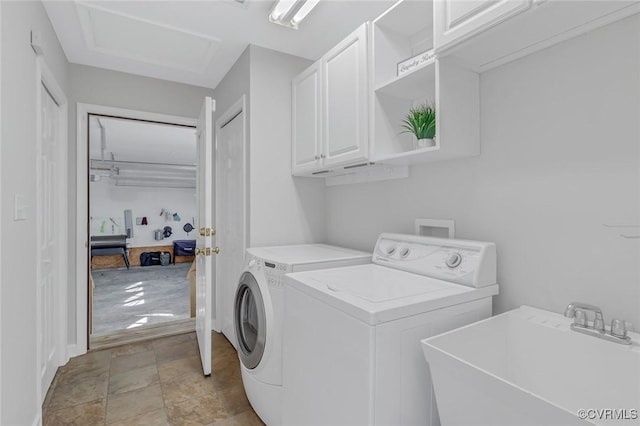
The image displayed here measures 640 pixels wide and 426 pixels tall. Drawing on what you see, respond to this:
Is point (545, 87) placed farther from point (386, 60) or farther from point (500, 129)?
point (386, 60)

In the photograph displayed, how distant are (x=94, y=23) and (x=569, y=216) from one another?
2.94m

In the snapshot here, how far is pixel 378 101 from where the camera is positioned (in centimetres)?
172

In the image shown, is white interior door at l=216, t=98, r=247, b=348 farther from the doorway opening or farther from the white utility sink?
the white utility sink

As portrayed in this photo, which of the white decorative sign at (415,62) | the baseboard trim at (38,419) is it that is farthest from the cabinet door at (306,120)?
the baseboard trim at (38,419)

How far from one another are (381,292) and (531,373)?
561 mm

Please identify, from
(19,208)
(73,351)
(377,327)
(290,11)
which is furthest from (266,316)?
(73,351)

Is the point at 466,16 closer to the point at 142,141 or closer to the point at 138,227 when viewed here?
the point at 142,141

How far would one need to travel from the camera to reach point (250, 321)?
197 cm

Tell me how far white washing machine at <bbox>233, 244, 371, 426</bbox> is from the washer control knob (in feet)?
1.98

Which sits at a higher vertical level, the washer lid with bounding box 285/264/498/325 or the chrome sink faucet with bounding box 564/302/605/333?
the washer lid with bounding box 285/264/498/325

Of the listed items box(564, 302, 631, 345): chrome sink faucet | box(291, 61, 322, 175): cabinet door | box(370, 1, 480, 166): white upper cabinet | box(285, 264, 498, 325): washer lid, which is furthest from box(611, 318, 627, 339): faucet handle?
box(291, 61, 322, 175): cabinet door

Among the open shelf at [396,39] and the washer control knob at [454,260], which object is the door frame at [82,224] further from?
the washer control knob at [454,260]

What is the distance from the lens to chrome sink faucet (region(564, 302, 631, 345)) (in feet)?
3.09

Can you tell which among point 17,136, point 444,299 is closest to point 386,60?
point 444,299
